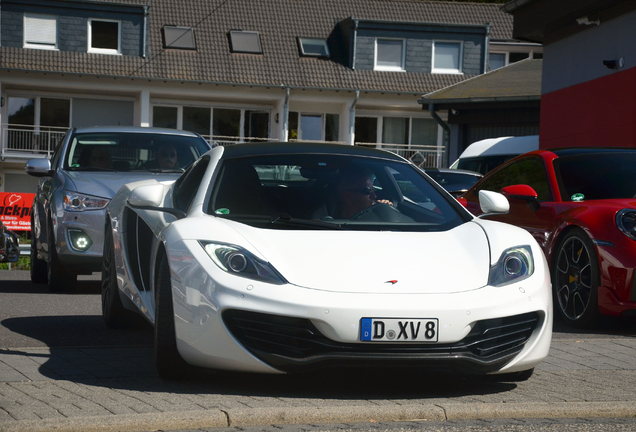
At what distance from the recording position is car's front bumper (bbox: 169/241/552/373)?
4438 mm

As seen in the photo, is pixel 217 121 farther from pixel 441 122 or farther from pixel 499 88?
pixel 499 88

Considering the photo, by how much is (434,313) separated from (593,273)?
3154mm

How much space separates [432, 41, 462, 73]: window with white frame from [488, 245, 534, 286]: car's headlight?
35161mm

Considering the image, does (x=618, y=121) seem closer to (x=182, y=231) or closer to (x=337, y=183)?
(x=337, y=183)

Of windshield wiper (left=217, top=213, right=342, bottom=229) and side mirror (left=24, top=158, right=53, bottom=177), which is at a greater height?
side mirror (left=24, top=158, right=53, bottom=177)

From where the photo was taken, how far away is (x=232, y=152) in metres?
5.84

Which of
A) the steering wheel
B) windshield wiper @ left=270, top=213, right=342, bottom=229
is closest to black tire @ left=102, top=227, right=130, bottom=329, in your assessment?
windshield wiper @ left=270, top=213, right=342, bottom=229

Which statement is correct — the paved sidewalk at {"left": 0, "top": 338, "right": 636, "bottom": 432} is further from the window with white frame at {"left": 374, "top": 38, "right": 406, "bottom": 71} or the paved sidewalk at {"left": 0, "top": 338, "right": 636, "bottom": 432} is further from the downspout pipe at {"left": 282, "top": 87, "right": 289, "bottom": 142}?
the window with white frame at {"left": 374, "top": 38, "right": 406, "bottom": 71}

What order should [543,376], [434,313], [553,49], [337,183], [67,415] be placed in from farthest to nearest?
[553,49] < [337,183] < [543,376] < [434,313] < [67,415]

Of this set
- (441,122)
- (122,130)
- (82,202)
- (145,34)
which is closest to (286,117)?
(145,34)

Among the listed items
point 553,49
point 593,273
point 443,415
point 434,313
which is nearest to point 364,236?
point 434,313

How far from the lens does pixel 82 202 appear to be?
9.31 m

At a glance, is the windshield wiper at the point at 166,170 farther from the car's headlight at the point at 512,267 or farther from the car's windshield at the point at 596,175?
the car's headlight at the point at 512,267

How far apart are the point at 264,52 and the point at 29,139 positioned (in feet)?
31.3
